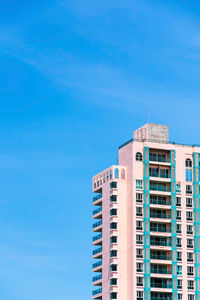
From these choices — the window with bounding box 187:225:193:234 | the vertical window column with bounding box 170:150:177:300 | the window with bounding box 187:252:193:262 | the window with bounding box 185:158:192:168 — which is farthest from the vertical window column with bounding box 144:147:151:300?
the window with bounding box 185:158:192:168

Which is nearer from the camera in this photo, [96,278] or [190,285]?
[190,285]

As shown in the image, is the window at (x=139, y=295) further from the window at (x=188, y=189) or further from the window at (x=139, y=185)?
the window at (x=188, y=189)

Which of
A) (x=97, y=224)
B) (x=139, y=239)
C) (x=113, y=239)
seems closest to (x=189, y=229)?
(x=139, y=239)

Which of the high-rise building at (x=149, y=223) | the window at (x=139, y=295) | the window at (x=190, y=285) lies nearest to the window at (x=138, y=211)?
the high-rise building at (x=149, y=223)

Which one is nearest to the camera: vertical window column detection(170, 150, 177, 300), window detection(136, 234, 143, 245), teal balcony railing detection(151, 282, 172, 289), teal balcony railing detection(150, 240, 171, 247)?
vertical window column detection(170, 150, 177, 300)

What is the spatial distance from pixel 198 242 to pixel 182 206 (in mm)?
7821

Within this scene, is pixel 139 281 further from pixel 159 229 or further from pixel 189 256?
pixel 189 256

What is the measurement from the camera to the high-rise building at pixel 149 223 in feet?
501

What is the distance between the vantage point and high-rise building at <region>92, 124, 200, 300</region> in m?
153

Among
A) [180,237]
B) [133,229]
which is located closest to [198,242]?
[180,237]

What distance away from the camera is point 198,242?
517ft

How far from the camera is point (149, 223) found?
155000mm

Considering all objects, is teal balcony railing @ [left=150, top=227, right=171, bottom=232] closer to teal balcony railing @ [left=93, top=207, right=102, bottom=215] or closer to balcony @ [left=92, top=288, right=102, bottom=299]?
teal balcony railing @ [left=93, top=207, right=102, bottom=215]

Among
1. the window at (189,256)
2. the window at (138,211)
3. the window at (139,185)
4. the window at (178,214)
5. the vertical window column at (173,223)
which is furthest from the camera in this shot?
the window at (178,214)
